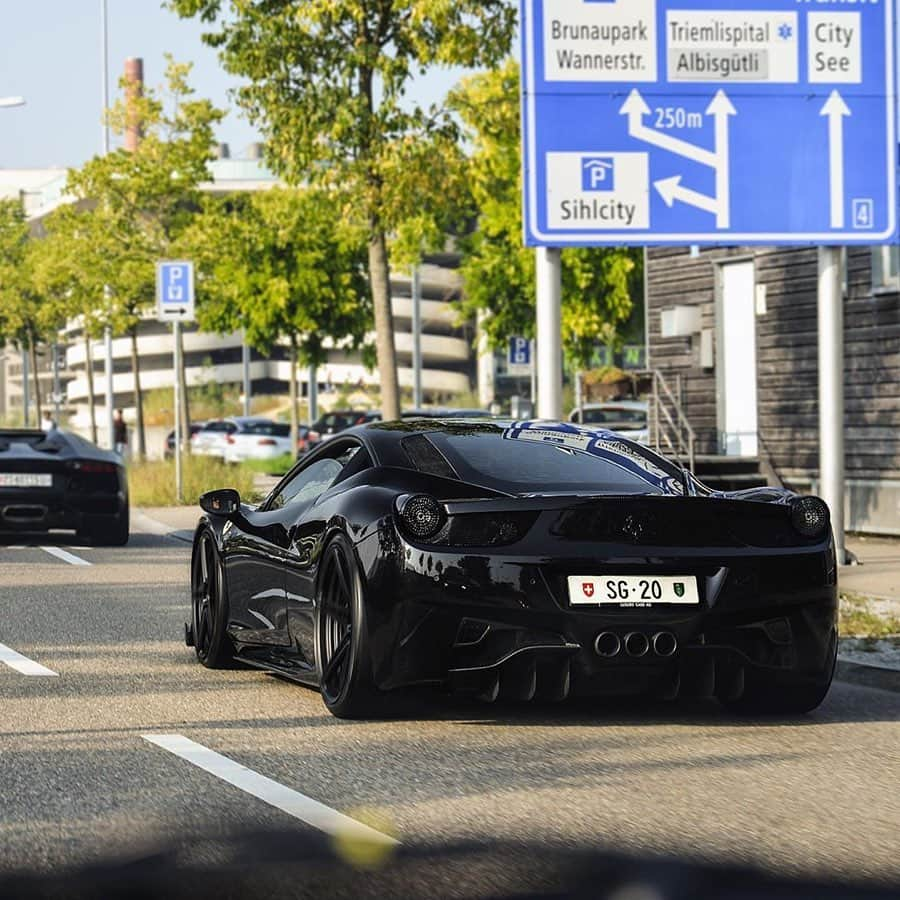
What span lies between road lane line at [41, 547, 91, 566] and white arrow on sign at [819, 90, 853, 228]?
22.1 feet

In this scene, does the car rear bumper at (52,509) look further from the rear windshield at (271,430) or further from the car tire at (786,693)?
the rear windshield at (271,430)

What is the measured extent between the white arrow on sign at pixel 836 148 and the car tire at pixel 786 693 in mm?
8590

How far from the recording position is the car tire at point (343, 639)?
788 centimetres

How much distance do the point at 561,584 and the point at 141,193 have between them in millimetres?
37397

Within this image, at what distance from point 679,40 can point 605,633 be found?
30.5ft

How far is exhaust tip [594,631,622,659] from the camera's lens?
25.2 ft

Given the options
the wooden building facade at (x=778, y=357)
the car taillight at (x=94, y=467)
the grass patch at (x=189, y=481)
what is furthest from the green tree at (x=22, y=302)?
the car taillight at (x=94, y=467)

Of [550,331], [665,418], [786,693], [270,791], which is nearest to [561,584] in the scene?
[786,693]

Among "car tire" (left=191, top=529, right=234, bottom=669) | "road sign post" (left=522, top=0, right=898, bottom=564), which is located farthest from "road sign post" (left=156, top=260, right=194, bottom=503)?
"car tire" (left=191, top=529, right=234, bottom=669)

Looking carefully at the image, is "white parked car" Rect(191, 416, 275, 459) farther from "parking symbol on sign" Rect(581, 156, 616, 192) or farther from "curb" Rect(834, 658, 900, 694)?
"curb" Rect(834, 658, 900, 694)

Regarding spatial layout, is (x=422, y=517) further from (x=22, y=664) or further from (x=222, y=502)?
(x=22, y=664)

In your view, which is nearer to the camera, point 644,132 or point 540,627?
point 540,627

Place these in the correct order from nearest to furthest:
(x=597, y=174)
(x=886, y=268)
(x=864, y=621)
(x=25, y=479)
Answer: (x=864, y=621)
(x=597, y=174)
(x=25, y=479)
(x=886, y=268)

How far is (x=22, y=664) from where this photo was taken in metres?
10.1
